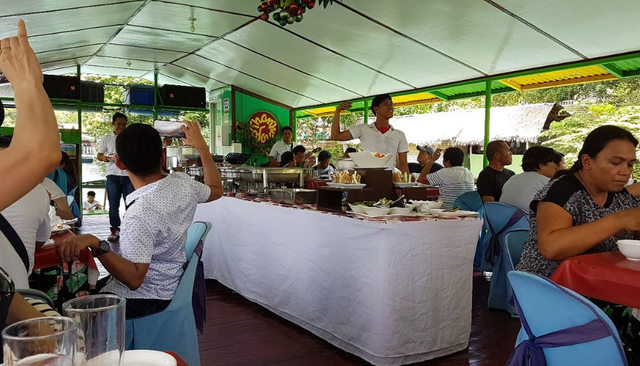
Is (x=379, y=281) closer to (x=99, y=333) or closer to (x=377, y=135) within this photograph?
(x=377, y=135)

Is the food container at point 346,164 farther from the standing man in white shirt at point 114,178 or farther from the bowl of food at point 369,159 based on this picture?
the standing man in white shirt at point 114,178

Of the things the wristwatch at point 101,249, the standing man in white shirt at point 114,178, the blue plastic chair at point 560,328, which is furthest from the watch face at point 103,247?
the standing man in white shirt at point 114,178

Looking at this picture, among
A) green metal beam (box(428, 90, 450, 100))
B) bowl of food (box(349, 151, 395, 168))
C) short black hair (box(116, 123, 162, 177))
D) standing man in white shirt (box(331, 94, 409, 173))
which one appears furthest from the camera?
green metal beam (box(428, 90, 450, 100))

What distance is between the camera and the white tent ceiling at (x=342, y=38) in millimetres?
4512

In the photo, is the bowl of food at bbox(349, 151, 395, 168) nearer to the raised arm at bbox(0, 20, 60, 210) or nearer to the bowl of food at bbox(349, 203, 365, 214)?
the bowl of food at bbox(349, 203, 365, 214)

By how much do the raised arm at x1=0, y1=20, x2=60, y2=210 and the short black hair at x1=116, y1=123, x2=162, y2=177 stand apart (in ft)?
3.50

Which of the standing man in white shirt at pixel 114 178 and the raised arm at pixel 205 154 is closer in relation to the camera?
the raised arm at pixel 205 154

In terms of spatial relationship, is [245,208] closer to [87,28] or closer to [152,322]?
[152,322]

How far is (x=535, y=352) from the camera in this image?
4.63 feet

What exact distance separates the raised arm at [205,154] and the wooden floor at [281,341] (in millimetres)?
1092

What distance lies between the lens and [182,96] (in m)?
10.2

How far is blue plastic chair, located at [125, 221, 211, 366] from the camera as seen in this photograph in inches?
78.3

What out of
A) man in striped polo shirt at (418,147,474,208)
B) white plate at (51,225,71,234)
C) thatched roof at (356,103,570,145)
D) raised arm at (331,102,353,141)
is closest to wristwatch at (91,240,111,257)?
white plate at (51,225,71,234)

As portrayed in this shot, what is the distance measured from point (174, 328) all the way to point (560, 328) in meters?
1.48
